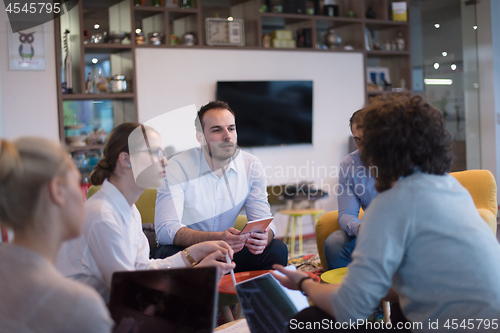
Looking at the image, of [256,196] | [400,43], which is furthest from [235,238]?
[400,43]

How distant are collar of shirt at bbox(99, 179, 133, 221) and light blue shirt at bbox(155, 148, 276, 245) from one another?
2.98ft

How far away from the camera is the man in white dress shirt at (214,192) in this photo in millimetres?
2369

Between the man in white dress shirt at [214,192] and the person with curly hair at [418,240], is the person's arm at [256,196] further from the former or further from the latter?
the person with curly hair at [418,240]

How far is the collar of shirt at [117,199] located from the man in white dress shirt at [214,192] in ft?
2.68

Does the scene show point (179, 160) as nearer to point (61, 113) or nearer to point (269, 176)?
point (61, 113)

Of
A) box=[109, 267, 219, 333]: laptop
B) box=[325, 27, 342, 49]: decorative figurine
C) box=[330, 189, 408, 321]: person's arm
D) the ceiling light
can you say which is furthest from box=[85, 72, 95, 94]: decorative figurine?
the ceiling light

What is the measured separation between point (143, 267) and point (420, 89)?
5.11 m

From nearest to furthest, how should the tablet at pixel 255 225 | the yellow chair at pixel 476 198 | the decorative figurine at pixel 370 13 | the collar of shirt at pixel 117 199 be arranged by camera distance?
the collar of shirt at pixel 117 199
the tablet at pixel 255 225
the yellow chair at pixel 476 198
the decorative figurine at pixel 370 13

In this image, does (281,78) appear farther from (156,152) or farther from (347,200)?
(156,152)

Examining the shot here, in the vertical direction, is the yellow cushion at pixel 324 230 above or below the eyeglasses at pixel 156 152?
below

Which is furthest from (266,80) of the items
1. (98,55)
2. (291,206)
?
(98,55)

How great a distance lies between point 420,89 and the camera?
5.81 metres

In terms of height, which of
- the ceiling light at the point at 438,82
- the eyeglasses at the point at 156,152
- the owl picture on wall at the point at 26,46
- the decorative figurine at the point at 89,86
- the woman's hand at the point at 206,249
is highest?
the owl picture on wall at the point at 26,46

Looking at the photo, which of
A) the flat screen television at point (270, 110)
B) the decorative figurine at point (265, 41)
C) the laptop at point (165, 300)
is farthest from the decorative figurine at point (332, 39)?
the laptop at point (165, 300)
